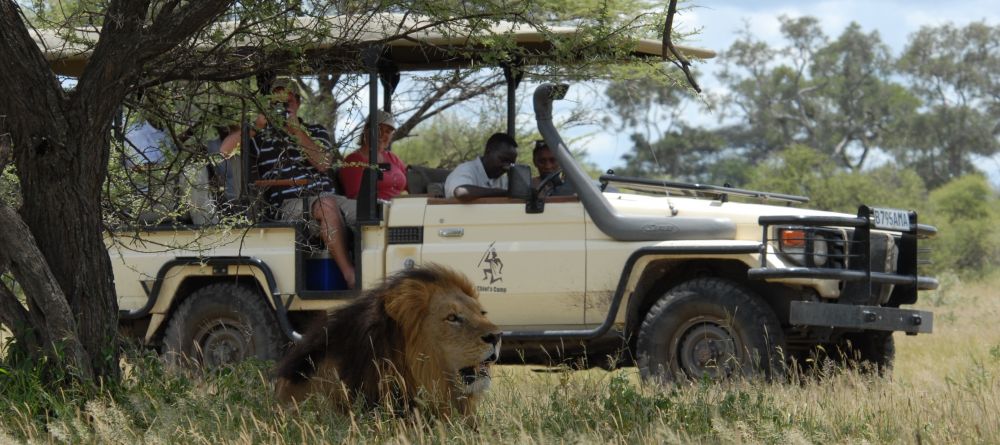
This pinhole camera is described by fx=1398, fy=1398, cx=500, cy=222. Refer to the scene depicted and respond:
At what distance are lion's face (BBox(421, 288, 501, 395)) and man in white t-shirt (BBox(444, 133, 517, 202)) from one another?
8.50 ft

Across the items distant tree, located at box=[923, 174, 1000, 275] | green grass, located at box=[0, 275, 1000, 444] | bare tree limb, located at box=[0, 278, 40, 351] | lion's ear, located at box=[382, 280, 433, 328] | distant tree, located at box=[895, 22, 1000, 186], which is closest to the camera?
green grass, located at box=[0, 275, 1000, 444]

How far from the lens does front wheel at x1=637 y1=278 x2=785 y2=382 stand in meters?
7.66

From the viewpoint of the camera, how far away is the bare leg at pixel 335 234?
8.41 meters

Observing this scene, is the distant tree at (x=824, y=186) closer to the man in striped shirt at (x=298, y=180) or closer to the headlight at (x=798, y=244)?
the headlight at (x=798, y=244)

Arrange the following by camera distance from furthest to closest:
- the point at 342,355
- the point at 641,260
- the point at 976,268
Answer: the point at 976,268 < the point at 641,260 < the point at 342,355

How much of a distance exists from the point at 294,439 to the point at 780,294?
3435 millimetres

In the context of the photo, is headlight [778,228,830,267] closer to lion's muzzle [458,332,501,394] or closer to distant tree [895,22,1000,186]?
lion's muzzle [458,332,501,394]

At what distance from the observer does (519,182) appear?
26.6 ft

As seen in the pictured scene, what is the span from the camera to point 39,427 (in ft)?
19.6

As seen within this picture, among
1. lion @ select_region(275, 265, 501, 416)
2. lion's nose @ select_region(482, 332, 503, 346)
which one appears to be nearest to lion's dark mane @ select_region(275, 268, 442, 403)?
lion @ select_region(275, 265, 501, 416)

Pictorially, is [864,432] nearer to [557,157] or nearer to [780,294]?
[780,294]

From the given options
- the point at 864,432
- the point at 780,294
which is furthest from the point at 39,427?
the point at 780,294

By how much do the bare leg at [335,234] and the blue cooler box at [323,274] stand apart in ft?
0.41

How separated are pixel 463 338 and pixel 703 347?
2599 millimetres
